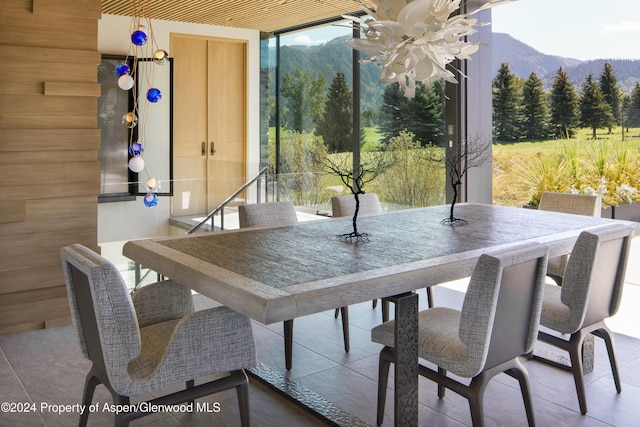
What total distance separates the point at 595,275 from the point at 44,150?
3298mm

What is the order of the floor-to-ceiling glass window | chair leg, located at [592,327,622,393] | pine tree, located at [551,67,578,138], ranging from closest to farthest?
chair leg, located at [592,327,622,393] < pine tree, located at [551,67,578,138] < the floor-to-ceiling glass window

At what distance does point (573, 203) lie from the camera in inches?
163

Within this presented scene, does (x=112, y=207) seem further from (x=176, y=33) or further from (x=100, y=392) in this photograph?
(x=176, y=33)

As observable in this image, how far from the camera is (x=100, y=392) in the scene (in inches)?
124

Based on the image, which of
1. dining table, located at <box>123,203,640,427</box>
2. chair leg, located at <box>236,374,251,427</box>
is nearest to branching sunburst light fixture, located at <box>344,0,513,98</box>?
dining table, located at <box>123,203,640,427</box>

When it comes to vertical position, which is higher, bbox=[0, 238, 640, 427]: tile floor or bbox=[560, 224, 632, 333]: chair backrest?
bbox=[560, 224, 632, 333]: chair backrest

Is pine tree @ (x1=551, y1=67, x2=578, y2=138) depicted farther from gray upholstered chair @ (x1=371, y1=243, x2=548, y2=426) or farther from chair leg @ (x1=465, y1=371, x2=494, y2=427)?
chair leg @ (x1=465, y1=371, x2=494, y2=427)

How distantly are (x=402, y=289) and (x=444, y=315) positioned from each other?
1.82ft

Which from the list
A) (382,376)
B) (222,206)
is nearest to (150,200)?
(222,206)

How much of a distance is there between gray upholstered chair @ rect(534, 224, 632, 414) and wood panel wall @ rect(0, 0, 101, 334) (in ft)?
9.82

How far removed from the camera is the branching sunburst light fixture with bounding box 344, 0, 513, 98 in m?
2.65

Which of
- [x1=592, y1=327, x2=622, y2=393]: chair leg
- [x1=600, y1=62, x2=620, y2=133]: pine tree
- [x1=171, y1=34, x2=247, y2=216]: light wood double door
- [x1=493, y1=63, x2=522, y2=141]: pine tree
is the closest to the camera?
[x1=592, y1=327, x2=622, y2=393]: chair leg

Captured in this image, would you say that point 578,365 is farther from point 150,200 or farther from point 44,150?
point 150,200

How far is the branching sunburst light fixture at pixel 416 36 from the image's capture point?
2.65 metres
